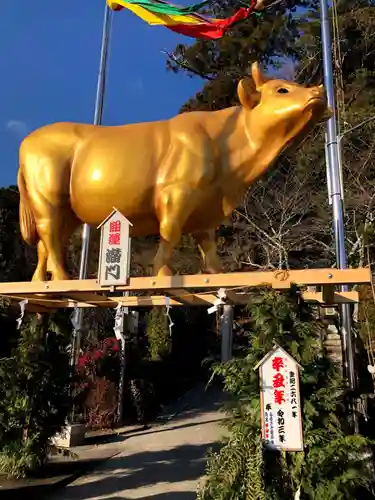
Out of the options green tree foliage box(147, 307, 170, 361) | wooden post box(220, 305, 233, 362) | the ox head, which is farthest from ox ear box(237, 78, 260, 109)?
green tree foliage box(147, 307, 170, 361)

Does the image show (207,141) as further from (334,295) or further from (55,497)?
(55,497)

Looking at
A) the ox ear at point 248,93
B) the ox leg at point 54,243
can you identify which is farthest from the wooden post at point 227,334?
the ox ear at point 248,93

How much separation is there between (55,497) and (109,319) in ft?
32.0

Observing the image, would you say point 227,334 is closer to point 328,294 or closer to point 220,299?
point 328,294

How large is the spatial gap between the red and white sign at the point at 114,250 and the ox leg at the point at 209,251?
33.0 inches

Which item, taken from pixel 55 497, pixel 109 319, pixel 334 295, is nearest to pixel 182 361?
pixel 109 319

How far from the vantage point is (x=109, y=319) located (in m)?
16.1

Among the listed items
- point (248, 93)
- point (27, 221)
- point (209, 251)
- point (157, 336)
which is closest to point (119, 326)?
point (209, 251)

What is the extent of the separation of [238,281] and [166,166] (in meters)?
1.16

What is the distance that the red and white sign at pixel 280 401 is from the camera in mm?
3385

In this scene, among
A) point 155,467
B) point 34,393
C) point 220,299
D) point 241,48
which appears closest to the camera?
point 220,299

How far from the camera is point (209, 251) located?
4559mm

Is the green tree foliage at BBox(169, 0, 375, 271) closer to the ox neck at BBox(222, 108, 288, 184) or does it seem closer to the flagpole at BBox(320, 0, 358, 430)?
the flagpole at BBox(320, 0, 358, 430)

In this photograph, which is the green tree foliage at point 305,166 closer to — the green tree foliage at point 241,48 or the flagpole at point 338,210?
the green tree foliage at point 241,48
